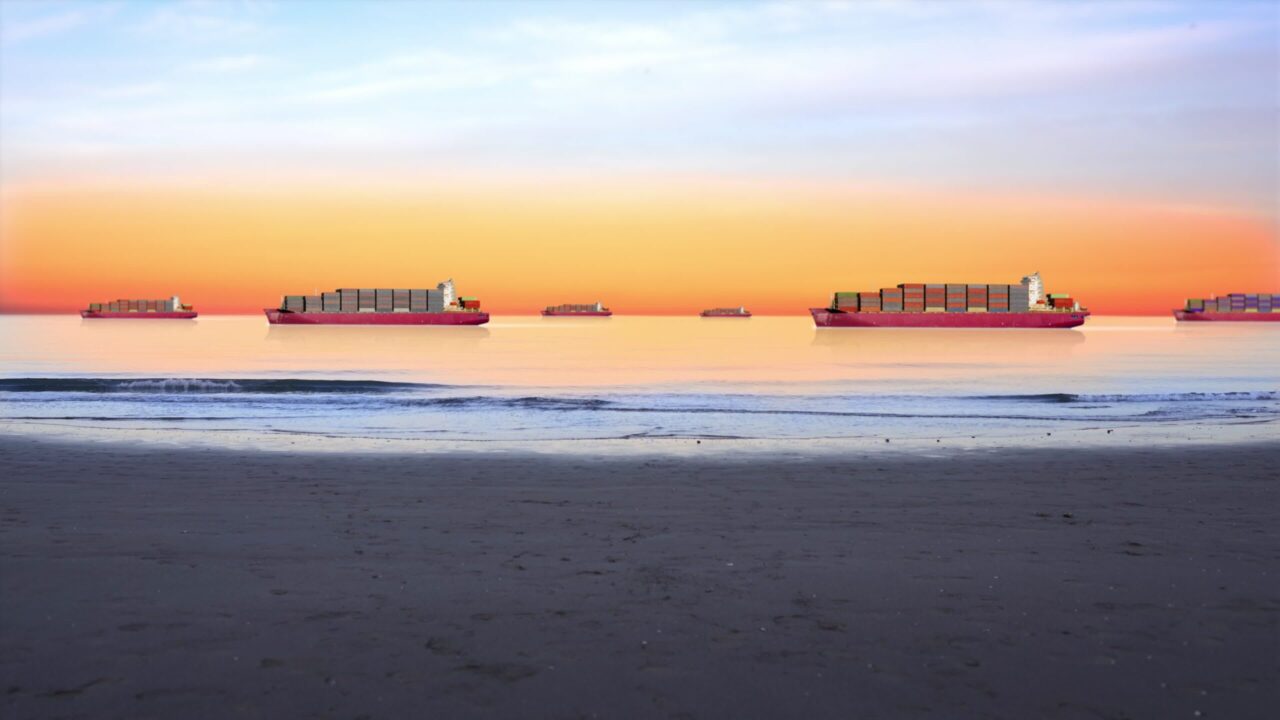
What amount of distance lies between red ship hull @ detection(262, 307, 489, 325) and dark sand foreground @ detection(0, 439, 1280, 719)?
505 ft

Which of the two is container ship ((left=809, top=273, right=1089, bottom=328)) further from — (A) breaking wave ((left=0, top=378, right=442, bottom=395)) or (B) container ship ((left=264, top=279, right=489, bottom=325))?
(A) breaking wave ((left=0, top=378, right=442, bottom=395))

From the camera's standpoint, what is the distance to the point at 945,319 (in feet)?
488

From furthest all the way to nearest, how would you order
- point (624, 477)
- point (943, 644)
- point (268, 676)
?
point (624, 477) < point (943, 644) < point (268, 676)

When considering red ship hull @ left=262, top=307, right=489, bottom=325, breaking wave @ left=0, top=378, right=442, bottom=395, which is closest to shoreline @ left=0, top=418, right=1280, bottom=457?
breaking wave @ left=0, top=378, right=442, bottom=395

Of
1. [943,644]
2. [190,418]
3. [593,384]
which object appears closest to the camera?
[943,644]

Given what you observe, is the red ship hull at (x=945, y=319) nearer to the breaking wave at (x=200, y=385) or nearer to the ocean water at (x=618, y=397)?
the ocean water at (x=618, y=397)

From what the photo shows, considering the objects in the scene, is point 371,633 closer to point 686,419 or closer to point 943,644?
point 943,644

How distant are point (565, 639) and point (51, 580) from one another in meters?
3.51

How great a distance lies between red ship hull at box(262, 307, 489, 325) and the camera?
162250 mm

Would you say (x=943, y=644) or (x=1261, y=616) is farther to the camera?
(x=1261, y=616)

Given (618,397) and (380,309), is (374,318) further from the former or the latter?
(618,397)

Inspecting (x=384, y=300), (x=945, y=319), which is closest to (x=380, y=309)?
(x=384, y=300)

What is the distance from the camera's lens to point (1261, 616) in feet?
17.0

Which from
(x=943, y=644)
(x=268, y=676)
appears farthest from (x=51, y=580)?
(x=943, y=644)
